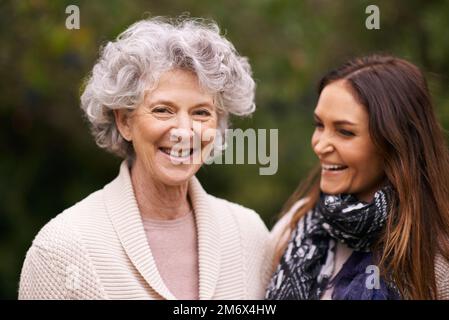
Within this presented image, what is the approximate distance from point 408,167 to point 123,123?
1.13 m

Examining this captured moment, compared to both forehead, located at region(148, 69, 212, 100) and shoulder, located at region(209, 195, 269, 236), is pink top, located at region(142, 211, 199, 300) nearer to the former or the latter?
shoulder, located at region(209, 195, 269, 236)

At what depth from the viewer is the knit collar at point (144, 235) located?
2.60 meters

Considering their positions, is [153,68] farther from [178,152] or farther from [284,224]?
[284,224]

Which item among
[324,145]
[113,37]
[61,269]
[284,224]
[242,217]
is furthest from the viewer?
[113,37]

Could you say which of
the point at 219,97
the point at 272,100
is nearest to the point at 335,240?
the point at 219,97

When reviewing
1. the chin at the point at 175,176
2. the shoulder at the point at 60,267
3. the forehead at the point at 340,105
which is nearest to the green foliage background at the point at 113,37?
the forehead at the point at 340,105

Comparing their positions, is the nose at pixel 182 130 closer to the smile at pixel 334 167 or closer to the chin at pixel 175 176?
the chin at pixel 175 176

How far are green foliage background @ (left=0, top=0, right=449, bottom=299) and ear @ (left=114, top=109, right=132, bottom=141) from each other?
163cm

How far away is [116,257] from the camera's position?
2582mm

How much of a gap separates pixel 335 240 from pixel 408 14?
101 inches

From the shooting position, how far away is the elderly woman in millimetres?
2543

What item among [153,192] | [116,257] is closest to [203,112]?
[153,192]

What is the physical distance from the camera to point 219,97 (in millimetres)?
2781

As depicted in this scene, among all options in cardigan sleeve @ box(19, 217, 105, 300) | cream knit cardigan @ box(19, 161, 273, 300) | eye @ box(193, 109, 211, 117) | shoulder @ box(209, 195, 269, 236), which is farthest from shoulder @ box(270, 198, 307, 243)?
cardigan sleeve @ box(19, 217, 105, 300)
